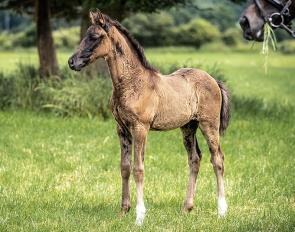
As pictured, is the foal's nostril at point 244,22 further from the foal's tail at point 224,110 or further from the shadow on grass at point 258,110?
the shadow on grass at point 258,110

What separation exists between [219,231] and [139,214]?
0.72m

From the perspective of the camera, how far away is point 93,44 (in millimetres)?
5875

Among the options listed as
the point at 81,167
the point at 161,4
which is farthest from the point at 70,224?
the point at 161,4

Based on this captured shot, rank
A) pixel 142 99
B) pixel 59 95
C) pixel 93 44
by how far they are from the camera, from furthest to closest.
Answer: pixel 59 95 → pixel 142 99 → pixel 93 44

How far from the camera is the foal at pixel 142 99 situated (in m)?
5.95

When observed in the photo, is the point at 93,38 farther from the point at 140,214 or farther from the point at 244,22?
the point at 140,214

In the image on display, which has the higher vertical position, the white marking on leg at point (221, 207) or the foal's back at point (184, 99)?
the foal's back at point (184, 99)

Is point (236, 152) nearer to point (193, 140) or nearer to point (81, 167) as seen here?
point (81, 167)

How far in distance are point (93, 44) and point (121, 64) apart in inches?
14.7

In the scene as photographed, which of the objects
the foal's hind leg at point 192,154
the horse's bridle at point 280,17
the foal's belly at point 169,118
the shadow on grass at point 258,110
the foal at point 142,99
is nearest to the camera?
the foal at point 142,99

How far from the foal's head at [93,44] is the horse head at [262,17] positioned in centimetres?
128

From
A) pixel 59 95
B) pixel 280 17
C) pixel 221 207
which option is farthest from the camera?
pixel 59 95

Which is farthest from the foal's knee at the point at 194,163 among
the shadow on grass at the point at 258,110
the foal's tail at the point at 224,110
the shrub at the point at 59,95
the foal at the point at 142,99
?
the shadow on grass at the point at 258,110

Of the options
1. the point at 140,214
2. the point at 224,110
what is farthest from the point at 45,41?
the point at 140,214
